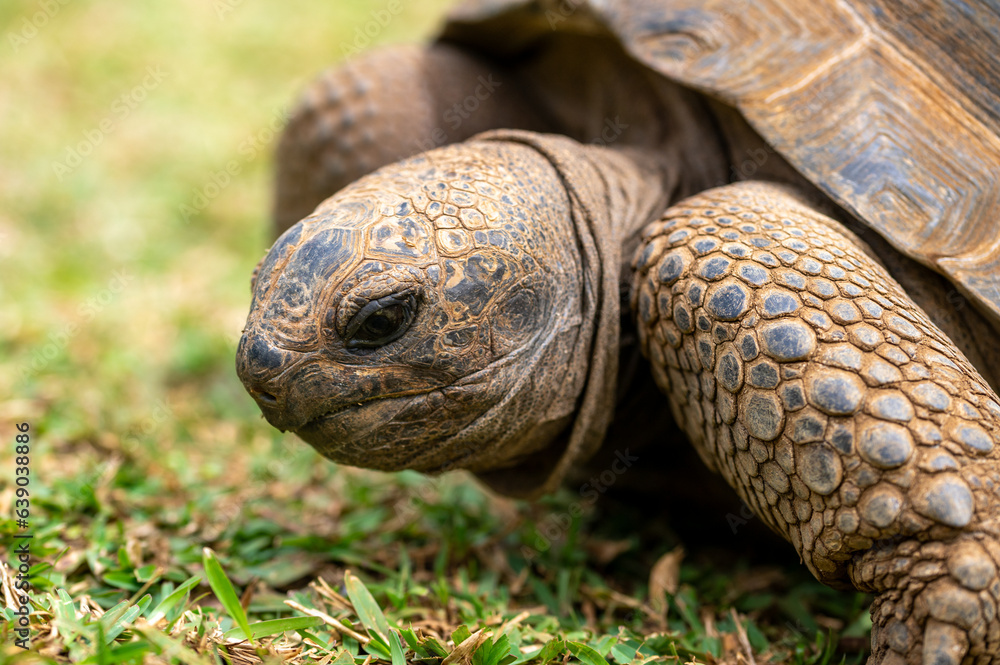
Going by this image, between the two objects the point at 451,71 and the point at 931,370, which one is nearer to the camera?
the point at 931,370

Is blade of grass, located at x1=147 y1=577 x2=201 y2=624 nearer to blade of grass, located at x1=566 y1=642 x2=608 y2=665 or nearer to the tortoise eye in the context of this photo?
the tortoise eye

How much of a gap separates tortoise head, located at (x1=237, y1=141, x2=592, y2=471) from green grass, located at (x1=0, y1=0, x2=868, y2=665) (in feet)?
1.32

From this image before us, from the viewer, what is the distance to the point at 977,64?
6.44 feet

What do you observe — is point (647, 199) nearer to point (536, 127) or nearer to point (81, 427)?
point (536, 127)

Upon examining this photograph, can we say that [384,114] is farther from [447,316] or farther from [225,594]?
[225,594]

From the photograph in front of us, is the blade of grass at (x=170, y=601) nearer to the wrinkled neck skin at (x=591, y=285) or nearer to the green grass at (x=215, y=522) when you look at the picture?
the green grass at (x=215, y=522)

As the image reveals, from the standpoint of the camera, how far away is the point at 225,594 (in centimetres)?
169

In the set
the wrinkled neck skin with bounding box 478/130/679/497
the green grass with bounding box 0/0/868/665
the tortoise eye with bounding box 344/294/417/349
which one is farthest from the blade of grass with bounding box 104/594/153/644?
the wrinkled neck skin with bounding box 478/130/679/497

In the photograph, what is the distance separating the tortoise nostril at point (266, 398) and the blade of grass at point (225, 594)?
35cm

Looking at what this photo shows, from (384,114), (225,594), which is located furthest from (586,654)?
(384,114)

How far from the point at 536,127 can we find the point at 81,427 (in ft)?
6.52

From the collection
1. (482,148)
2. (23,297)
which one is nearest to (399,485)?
(482,148)

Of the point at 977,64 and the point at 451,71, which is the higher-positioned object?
the point at 977,64

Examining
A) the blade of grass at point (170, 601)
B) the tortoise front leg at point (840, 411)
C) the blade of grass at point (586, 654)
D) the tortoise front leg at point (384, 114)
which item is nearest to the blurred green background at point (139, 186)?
the tortoise front leg at point (384, 114)
